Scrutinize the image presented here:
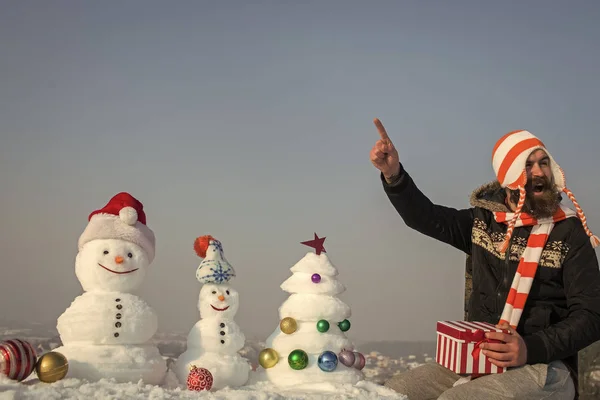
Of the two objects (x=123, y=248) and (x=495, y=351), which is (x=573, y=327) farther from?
(x=123, y=248)

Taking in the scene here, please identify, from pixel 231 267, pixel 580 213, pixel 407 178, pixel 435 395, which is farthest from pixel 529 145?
pixel 231 267

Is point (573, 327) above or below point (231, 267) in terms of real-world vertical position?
below

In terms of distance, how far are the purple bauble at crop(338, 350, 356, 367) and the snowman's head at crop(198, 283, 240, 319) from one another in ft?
2.02

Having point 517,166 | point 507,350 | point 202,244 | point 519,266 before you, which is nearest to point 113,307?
point 202,244

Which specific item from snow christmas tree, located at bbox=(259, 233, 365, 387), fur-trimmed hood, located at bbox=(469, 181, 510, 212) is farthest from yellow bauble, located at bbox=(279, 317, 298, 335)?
fur-trimmed hood, located at bbox=(469, 181, 510, 212)

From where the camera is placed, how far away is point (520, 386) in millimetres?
2338

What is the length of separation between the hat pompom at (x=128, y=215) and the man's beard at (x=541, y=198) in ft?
5.89

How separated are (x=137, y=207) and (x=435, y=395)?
5.51 feet

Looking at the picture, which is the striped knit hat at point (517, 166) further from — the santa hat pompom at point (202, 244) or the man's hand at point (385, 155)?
the santa hat pompom at point (202, 244)

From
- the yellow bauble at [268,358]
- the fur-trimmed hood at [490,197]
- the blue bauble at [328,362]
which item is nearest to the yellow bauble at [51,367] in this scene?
the yellow bauble at [268,358]

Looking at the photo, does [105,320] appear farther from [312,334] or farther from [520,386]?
[520,386]

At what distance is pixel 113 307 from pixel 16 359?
1.51 feet

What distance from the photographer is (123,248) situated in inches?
113

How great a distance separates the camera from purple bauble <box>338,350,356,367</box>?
3.21 meters
